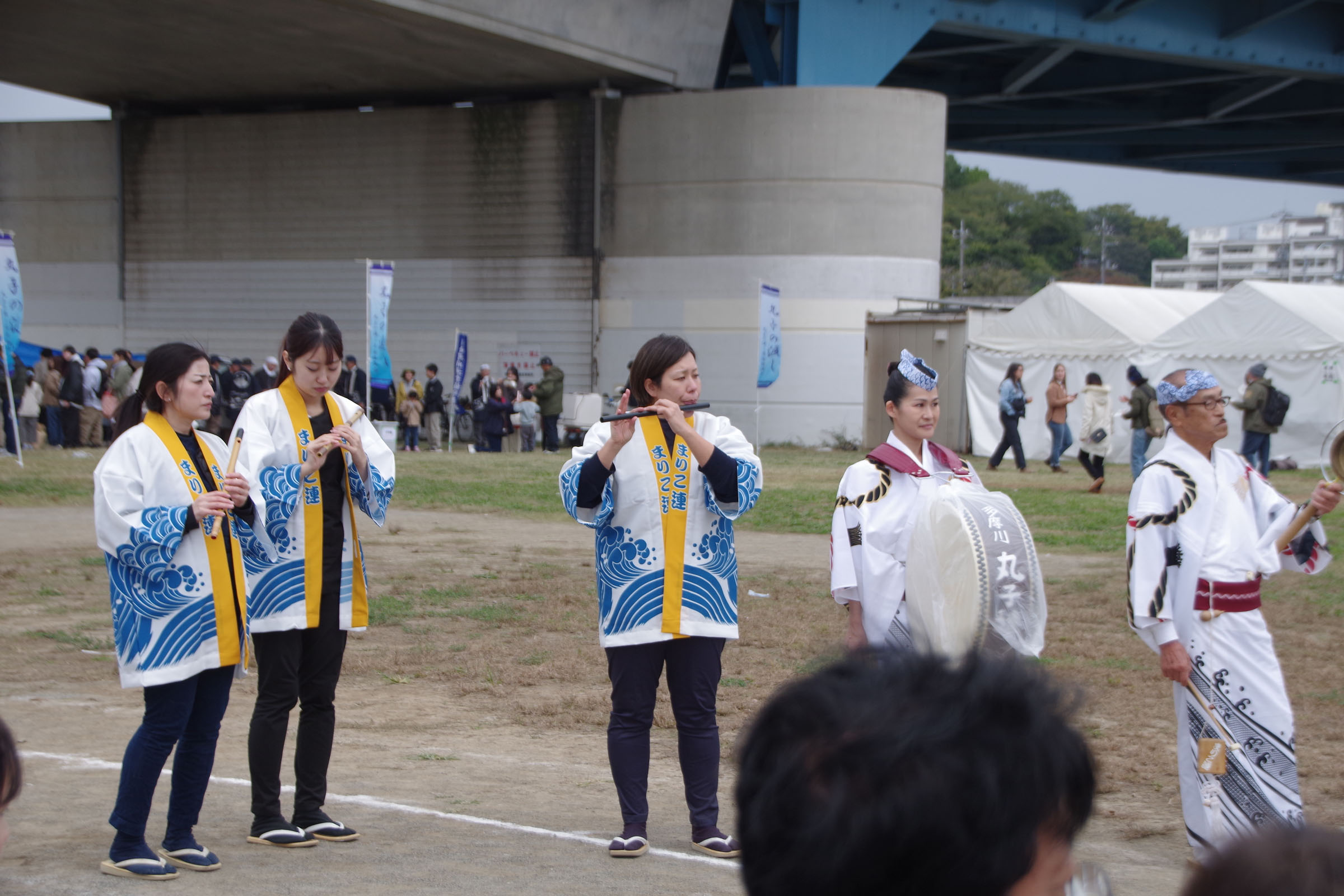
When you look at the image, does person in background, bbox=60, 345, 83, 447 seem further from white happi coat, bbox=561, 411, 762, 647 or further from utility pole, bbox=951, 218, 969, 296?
utility pole, bbox=951, 218, 969, 296

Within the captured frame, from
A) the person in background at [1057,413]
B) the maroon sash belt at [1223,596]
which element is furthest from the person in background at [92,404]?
the maroon sash belt at [1223,596]

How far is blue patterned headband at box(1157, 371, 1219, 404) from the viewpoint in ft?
14.7

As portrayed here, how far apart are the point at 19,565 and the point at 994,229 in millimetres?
82110

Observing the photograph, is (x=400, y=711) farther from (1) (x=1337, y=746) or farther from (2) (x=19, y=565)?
(2) (x=19, y=565)

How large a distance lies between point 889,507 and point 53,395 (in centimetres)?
2190

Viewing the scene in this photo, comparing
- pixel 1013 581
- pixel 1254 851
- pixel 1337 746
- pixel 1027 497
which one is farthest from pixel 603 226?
pixel 1254 851

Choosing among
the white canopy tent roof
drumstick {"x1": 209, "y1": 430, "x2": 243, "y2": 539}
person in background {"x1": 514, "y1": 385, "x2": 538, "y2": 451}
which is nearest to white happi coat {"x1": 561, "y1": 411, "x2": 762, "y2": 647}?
drumstick {"x1": 209, "y1": 430, "x2": 243, "y2": 539}

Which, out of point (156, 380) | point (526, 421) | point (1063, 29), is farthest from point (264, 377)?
point (156, 380)

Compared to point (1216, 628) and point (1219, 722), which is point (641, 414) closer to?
point (1216, 628)

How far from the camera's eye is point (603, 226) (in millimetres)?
29250

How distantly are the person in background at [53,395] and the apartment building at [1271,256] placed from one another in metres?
110

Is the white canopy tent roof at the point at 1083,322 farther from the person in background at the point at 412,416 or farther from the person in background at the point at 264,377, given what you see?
the person in background at the point at 264,377

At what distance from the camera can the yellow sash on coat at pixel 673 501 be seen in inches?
189

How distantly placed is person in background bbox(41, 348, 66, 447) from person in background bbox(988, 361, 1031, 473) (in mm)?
15963
